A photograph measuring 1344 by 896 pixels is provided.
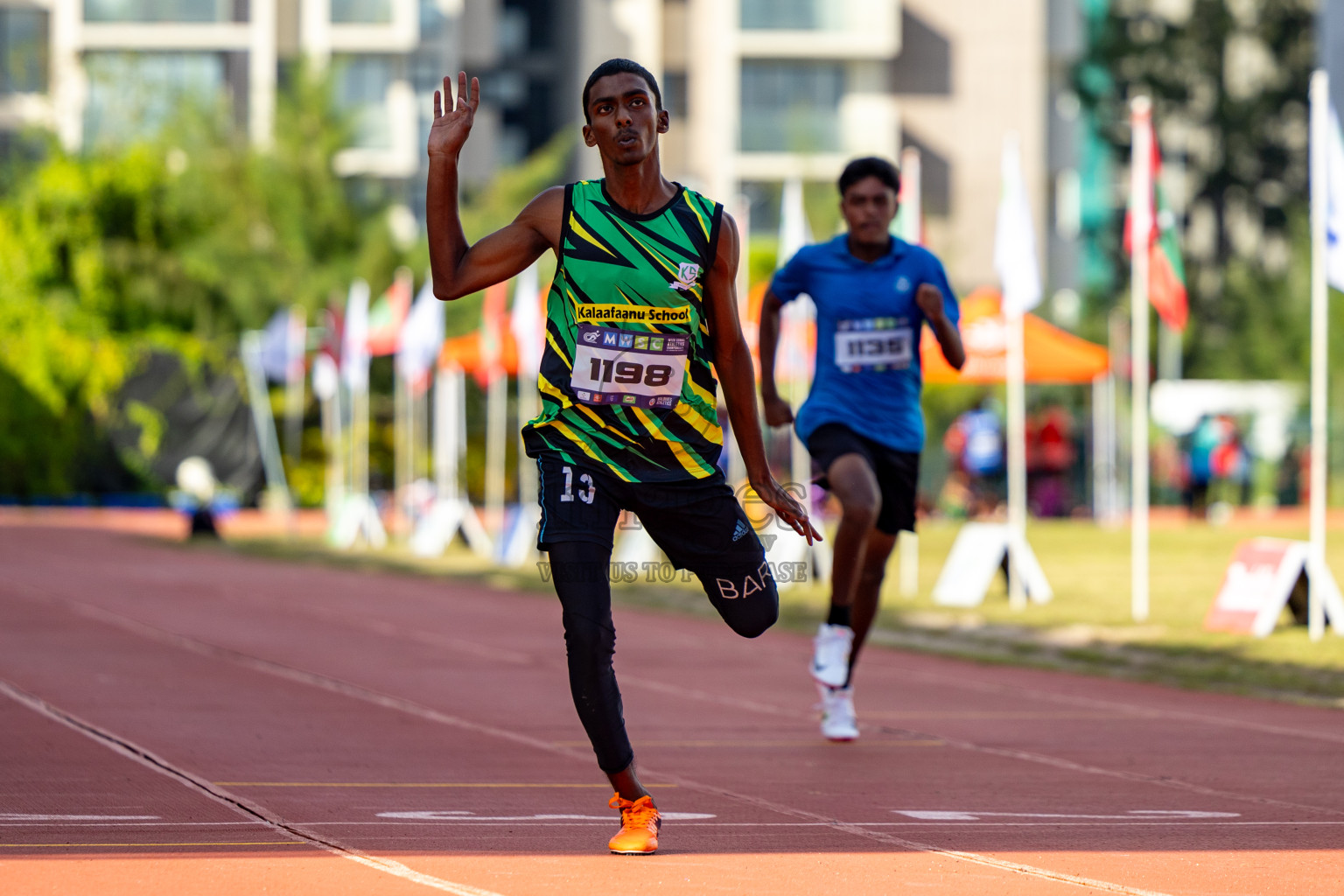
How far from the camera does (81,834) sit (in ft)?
18.6

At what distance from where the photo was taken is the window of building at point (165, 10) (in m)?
53.0

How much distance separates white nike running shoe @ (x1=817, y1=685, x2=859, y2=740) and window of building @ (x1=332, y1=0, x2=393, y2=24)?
4681 cm

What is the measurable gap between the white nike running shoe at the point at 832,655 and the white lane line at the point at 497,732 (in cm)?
102

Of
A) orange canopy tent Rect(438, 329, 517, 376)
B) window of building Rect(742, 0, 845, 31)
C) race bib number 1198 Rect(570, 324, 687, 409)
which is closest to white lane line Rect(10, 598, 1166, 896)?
race bib number 1198 Rect(570, 324, 687, 409)

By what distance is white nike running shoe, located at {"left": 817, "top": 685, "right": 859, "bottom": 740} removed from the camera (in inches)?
329

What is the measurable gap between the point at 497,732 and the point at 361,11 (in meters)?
46.6

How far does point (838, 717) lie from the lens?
27.5 feet

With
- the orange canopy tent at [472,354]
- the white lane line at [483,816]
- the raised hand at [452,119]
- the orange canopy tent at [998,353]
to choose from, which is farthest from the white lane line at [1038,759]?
the orange canopy tent at [472,354]

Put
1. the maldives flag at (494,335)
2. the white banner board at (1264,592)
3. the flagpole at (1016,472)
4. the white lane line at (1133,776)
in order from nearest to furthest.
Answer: the white lane line at (1133,776) < the white banner board at (1264,592) < the flagpole at (1016,472) < the maldives flag at (494,335)

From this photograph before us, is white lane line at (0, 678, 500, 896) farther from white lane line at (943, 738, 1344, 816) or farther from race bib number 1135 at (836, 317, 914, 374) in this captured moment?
race bib number 1135 at (836, 317, 914, 374)

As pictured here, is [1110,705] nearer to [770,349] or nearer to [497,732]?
[770,349]

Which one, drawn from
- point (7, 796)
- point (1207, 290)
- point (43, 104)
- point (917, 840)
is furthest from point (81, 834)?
point (1207, 290)

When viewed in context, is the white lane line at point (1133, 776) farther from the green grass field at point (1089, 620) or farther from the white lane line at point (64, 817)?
the white lane line at point (64, 817)

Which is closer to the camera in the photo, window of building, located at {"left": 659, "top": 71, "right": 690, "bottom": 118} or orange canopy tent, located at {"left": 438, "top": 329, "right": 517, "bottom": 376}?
orange canopy tent, located at {"left": 438, "top": 329, "right": 517, "bottom": 376}
